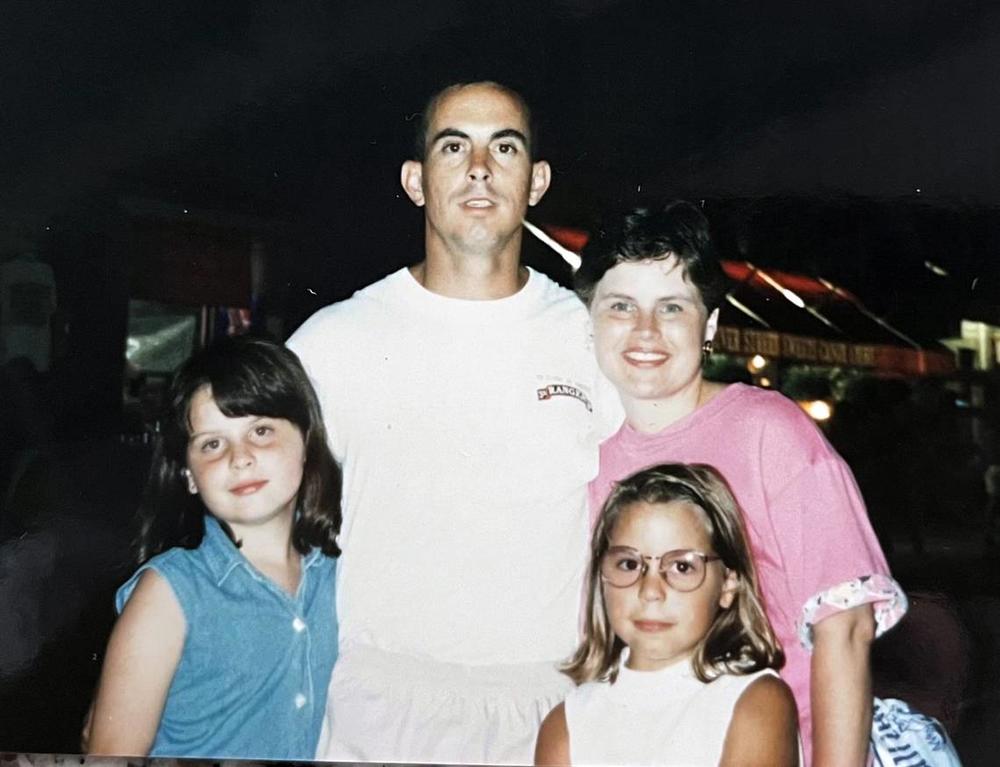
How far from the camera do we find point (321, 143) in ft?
8.16

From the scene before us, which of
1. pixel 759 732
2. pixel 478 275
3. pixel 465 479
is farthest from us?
pixel 478 275

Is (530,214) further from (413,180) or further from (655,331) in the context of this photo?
(655,331)

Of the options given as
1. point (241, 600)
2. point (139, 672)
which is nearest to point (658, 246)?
point (241, 600)

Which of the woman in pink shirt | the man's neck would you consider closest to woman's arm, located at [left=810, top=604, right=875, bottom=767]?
the woman in pink shirt

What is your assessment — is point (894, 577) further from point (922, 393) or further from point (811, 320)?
point (811, 320)

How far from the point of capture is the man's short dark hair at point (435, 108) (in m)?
2.41

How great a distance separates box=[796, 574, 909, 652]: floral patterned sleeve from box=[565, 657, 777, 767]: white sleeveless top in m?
0.15

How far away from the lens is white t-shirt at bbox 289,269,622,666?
229 cm

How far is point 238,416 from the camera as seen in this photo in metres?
2.36

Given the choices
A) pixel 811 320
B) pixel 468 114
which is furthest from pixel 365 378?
pixel 811 320

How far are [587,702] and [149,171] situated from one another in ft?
5.78

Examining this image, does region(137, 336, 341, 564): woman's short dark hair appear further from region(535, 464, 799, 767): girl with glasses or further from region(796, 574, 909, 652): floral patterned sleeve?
region(796, 574, 909, 652): floral patterned sleeve

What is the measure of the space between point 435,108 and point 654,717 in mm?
1578

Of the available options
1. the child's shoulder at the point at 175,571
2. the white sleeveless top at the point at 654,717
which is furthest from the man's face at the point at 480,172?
the white sleeveless top at the point at 654,717
